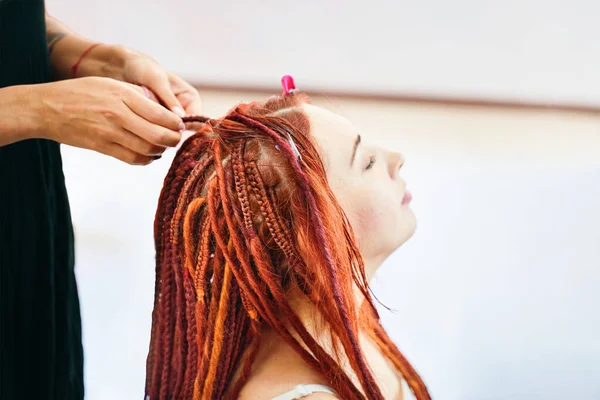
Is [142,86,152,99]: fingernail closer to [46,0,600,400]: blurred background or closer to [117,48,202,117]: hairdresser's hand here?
[117,48,202,117]: hairdresser's hand

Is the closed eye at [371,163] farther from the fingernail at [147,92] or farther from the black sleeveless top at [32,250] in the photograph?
the black sleeveless top at [32,250]

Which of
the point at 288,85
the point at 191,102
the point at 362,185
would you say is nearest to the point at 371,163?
the point at 362,185

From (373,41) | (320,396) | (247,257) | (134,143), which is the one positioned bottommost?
(320,396)

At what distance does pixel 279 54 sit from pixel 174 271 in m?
0.40

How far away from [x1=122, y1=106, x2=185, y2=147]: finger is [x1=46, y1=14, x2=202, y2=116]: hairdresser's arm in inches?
4.4

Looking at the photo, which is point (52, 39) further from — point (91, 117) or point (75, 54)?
point (91, 117)

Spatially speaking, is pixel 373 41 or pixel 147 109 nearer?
pixel 147 109

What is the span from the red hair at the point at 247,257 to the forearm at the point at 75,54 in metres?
0.21

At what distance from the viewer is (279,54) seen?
0.90 meters

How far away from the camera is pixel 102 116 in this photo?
61 cm

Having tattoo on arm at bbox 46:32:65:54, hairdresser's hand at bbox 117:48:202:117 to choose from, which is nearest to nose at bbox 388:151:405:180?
hairdresser's hand at bbox 117:48:202:117

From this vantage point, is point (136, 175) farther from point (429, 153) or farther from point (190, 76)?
point (429, 153)

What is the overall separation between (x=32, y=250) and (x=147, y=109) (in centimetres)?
29

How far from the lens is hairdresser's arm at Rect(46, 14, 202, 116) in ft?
2.43
